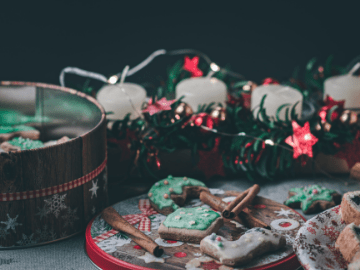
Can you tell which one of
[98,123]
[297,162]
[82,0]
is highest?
[82,0]

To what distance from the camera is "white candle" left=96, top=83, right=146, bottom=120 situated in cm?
150

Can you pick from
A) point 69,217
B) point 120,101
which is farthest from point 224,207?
point 120,101

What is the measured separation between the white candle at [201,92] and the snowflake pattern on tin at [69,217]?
538 mm

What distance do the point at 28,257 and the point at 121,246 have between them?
Answer: 0.65 feet

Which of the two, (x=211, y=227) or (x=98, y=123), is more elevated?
(x=98, y=123)

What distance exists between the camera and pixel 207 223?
1.09m

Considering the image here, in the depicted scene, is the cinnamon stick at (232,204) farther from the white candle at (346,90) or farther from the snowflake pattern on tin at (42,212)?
the white candle at (346,90)

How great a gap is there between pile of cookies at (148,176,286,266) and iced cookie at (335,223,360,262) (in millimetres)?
144

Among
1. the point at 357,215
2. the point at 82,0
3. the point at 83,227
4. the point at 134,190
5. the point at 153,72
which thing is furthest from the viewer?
the point at 153,72

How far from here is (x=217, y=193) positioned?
132 centimetres

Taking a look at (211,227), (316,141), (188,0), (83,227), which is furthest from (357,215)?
(188,0)

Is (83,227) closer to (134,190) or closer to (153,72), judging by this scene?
(134,190)

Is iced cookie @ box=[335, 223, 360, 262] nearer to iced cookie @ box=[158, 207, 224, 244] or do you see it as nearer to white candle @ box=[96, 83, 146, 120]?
iced cookie @ box=[158, 207, 224, 244]

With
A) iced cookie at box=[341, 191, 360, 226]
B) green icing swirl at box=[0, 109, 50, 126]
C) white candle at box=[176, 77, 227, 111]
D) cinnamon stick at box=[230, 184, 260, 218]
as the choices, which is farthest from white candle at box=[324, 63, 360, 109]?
green icing swirl at box=[0, 109, 50, 126]
